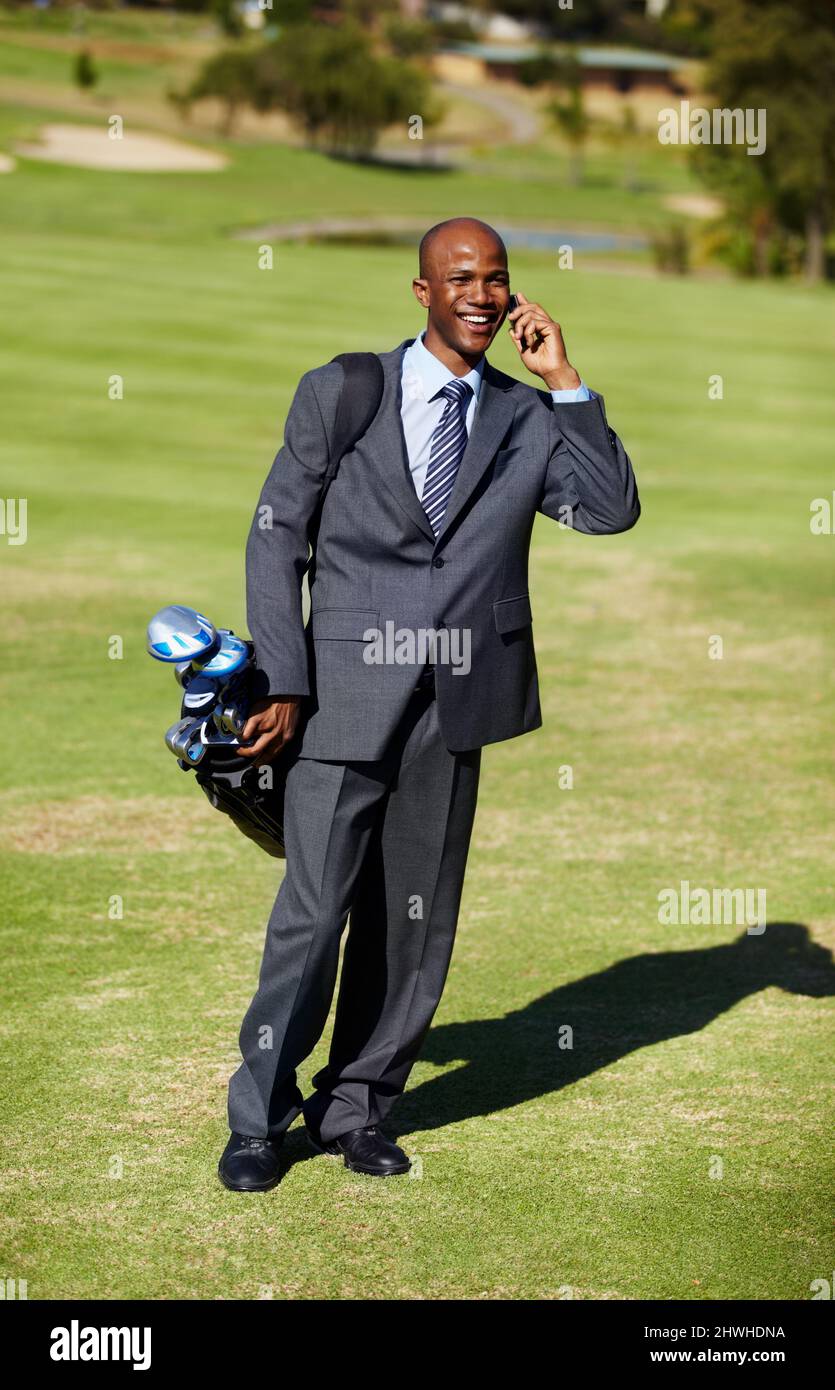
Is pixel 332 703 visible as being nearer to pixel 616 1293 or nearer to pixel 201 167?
pixel 616 1293

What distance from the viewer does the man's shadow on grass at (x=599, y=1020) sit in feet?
17.6

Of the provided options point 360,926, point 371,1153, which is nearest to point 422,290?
point 360,926

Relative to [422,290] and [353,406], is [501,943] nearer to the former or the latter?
[353,406]

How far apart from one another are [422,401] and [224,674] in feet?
2.81

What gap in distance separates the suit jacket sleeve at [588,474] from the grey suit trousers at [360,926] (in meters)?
0.60

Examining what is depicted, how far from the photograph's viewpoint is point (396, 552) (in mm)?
4445

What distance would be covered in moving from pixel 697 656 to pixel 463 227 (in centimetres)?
726

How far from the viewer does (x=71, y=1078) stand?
5.26 metres

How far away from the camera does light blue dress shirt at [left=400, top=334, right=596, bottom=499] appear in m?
4.47

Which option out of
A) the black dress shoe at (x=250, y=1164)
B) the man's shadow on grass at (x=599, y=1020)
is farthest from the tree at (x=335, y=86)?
the black dress shoe at (x=250, y=1164)

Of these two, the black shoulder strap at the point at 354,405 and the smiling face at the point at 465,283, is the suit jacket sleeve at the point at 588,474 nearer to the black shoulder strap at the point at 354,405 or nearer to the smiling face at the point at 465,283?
the smiling face at the point at 465,283

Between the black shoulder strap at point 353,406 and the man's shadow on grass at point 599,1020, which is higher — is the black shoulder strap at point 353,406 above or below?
above

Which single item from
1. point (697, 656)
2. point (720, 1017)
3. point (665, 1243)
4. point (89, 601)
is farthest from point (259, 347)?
point (665, 1243)

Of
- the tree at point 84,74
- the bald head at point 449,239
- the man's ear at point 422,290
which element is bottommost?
the man's ear at point 422,290
